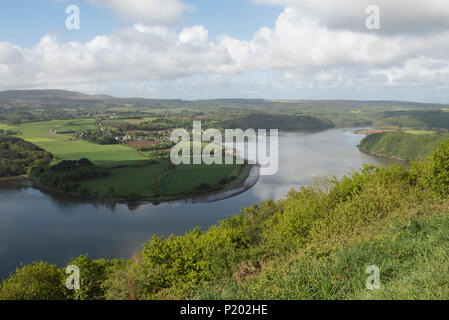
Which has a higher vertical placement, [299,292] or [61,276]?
[299,292]

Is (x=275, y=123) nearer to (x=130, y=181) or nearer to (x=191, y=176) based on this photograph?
(x=191, y=176)

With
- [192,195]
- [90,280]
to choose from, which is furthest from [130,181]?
[90,280]

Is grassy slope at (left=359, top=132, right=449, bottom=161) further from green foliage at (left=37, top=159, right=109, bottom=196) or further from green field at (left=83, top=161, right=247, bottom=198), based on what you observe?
green foliage at (left=37, top=159, right=109, bottom=196)

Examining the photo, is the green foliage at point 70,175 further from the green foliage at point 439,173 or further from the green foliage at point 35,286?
the green foliage at point 439,173

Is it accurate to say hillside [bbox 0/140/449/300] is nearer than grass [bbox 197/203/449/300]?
No

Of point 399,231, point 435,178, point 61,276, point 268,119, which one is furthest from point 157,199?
point 268,119

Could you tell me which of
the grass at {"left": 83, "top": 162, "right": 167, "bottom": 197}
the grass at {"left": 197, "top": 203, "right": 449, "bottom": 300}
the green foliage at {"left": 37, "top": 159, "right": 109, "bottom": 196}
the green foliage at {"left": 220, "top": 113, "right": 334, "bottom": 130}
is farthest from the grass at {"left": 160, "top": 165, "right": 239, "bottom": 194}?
the green foliage at {"left": 220, "top": 113, "right": 334, "bottom": 130}
